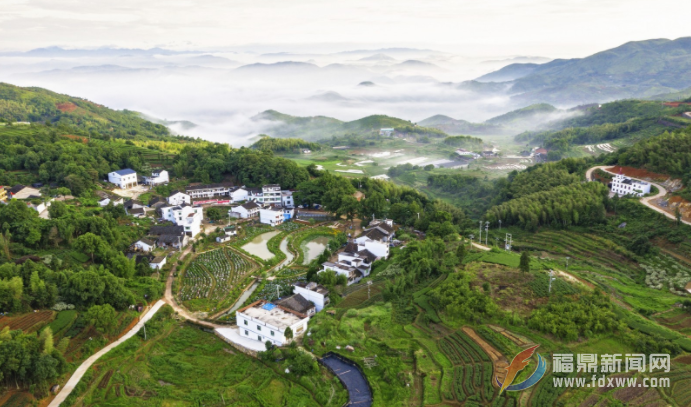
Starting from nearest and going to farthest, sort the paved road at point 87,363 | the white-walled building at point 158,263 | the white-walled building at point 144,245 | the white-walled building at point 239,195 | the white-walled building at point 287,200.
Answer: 1. the paved road at point 87,363
2. the white-walled building at point 158,263
3. the white-walled building at point 144,245
4. the white-walled building at point 287,200
5. the white-walled building at point 239,195

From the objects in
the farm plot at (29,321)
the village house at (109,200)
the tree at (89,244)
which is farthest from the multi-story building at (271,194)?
the farm plot at (29,321)

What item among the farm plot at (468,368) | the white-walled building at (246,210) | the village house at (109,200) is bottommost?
Answer: the white-walled building at (246,210)

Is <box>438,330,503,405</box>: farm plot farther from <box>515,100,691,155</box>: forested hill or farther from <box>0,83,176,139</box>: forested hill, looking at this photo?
→ <box>0,83,176,139</box>: forested hill

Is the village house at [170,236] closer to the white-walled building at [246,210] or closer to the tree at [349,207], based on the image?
the white-walled building at [246,210]

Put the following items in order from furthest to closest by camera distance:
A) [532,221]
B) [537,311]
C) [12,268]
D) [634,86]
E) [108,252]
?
[634,86] → [532,221] → [108,252] → [12,268] → [537,311]

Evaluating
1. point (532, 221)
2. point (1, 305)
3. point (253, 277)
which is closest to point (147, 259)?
point (253, 277)

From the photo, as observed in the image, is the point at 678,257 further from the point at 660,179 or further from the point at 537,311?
the point at 537,311
